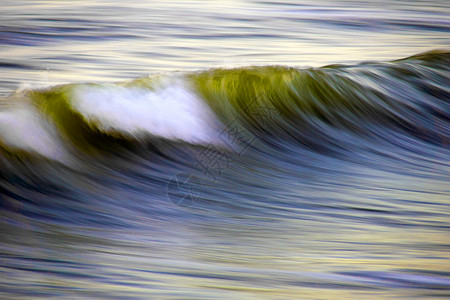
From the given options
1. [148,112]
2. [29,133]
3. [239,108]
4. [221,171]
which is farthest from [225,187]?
[239,108]

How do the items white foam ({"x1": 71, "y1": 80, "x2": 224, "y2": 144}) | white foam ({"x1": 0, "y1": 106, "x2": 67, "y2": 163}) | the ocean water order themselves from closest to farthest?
the ocean water
white foam ({"x1": 0, "y1": 106, "x2": 67, "y2": 163})
white foam ({"x1": 71, "y1": 80, "x2": 224, "y2": 144})

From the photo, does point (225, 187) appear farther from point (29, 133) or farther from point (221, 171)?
point (29, 133)

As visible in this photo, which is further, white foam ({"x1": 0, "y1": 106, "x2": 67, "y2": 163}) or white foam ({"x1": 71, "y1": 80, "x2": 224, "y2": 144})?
white foam ({"x1": 71, "y1": 80, "x2": 224, "y2": 144})

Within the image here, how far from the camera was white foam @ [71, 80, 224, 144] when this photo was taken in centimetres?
500

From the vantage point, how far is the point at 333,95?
6840 mm

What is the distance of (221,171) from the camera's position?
4777 millimetres

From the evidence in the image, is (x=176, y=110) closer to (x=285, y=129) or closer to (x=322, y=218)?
(x=285, y=129)

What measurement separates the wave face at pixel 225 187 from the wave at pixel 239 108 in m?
0.02

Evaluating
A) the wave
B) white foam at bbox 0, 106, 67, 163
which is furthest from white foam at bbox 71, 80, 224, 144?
white foam at bbox 0, 106, 67, 163

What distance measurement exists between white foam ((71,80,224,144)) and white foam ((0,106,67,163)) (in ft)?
1.12

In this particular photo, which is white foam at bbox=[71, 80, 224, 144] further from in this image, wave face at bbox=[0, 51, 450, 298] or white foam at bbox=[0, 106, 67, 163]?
white foam at bbox=[0, 106, 67, 163]

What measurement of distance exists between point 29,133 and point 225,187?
128cm

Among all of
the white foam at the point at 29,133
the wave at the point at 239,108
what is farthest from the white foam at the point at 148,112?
the white foam at the point at 29,133

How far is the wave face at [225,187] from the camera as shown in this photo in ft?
9.96
